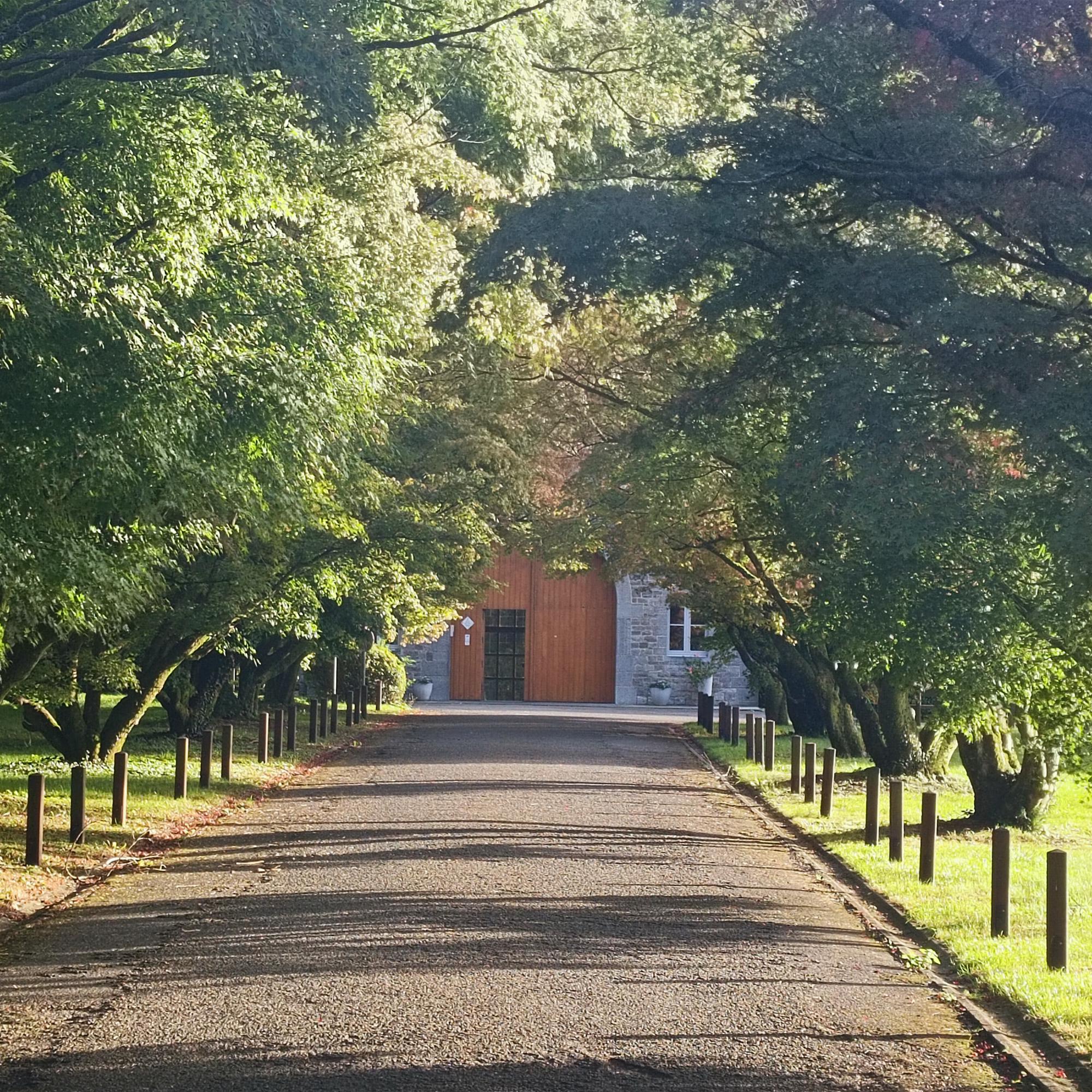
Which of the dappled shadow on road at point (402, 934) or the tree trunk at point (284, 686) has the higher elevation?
the tree trunk at point (284, 686)

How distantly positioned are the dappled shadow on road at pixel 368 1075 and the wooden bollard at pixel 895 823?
24.7ft

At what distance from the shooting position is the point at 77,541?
1115 cm

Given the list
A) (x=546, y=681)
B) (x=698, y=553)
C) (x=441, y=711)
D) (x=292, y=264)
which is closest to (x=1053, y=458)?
(x=292, y=264)

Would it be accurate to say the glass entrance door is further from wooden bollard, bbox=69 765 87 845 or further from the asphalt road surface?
wooden bollard, bbox=69 765 87 845

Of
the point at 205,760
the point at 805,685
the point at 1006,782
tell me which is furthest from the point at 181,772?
the point at 805,685

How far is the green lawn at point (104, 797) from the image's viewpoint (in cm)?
1219

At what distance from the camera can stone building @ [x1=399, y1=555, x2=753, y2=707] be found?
51.4 meters

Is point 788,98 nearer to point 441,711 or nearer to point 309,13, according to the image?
point 309,13

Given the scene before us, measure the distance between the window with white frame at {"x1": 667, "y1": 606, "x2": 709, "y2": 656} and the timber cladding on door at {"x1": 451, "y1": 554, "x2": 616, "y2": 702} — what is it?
5.82 feet

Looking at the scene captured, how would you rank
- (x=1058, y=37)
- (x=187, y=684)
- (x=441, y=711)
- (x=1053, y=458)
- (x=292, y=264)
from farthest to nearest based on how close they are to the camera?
1. (x=441, y=711)
2. (x=187, y=684)
3. (x=292, y=264)
4. (x=1058, y=37)
5. (x=1053, y=458)

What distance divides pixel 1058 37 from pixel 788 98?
1740 mm

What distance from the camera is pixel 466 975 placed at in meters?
8.71

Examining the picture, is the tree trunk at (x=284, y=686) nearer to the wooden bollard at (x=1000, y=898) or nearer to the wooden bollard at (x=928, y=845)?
the wooden bollard at (x=928, y=845)

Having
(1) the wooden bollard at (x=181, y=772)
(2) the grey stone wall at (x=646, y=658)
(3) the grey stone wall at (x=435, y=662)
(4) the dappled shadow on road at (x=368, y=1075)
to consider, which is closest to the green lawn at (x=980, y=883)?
(4) the dappled shadow on road at (x=368, y=1075)
